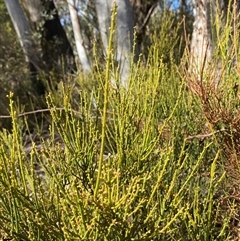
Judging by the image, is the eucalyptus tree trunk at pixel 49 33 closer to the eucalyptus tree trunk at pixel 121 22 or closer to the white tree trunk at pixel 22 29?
the white tree trunk at pixel 22 29

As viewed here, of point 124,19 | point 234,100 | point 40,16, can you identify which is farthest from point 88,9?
point 234,100

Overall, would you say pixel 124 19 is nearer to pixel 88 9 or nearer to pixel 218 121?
pixel 218 121

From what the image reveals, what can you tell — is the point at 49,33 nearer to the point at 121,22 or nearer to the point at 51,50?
the point at 51,50

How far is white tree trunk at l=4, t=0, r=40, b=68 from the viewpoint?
8.37 m

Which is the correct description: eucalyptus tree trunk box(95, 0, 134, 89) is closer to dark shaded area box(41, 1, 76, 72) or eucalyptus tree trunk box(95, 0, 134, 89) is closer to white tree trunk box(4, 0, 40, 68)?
white tree trunk box(4, 0, 40, 68)

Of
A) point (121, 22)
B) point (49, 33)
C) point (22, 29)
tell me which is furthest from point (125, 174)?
point (49, 33)

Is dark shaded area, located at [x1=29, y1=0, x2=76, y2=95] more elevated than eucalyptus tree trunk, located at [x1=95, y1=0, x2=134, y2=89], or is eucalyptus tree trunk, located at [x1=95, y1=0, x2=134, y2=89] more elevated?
eucalyptus tree trunk, located at [x1=95, y1=0, x2=134, y2=89]

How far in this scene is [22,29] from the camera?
8664 millimetres

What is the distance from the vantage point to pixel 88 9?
899 centimetres

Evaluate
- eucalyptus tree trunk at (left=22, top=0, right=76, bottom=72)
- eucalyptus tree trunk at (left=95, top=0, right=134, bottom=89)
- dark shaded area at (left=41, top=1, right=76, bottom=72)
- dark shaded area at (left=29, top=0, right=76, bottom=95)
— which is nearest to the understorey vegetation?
eucalyptus tree trunk at (left=95, top=0, right=134, bottom=89)

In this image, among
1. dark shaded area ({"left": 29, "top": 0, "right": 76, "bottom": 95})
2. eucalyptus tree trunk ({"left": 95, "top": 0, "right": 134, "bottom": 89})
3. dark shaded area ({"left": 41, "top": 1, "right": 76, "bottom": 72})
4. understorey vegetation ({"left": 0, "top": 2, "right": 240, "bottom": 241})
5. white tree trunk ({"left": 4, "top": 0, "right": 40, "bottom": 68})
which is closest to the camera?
understorey vegetation ({"left": 0, "top": 2, "right": 240, "bottom": 241})

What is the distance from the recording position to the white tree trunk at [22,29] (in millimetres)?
8367

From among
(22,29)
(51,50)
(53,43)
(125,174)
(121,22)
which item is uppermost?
(121,22)

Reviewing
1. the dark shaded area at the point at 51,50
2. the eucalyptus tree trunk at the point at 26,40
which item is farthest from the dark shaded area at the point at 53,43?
the eucalyptus tree trunk at the point at 26,40
